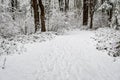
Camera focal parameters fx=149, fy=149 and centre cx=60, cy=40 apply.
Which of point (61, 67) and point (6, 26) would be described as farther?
point (6, 26)

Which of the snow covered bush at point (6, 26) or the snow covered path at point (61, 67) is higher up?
the snow covered bush at point (6, 26)

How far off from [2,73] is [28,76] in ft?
Answer: 2.90

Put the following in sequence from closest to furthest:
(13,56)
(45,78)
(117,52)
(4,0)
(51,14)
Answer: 1. (45,78)
2. (13,56)
3. (117,52)
4. (4,0)
5. (51,14)

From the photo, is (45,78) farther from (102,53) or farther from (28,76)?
(102,53)

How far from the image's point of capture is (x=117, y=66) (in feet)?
18.7

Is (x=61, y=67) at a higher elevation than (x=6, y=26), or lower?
lower

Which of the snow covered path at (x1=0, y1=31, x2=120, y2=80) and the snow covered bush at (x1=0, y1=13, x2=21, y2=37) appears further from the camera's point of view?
the snow covered bush at (x1=0, y1=13, x2=21, y2=37)

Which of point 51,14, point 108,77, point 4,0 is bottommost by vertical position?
point 108,77

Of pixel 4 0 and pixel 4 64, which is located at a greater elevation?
pixel 4 0

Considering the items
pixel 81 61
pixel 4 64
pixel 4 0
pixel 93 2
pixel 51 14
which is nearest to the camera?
pixel 4 64

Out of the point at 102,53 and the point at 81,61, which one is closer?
the point at 81,61

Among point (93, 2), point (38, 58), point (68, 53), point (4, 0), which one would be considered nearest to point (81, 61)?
point (68, 53)

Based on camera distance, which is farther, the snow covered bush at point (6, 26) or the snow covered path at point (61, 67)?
the snow covered bush at point (6, 26)

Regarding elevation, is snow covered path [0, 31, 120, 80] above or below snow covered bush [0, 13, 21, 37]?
below
